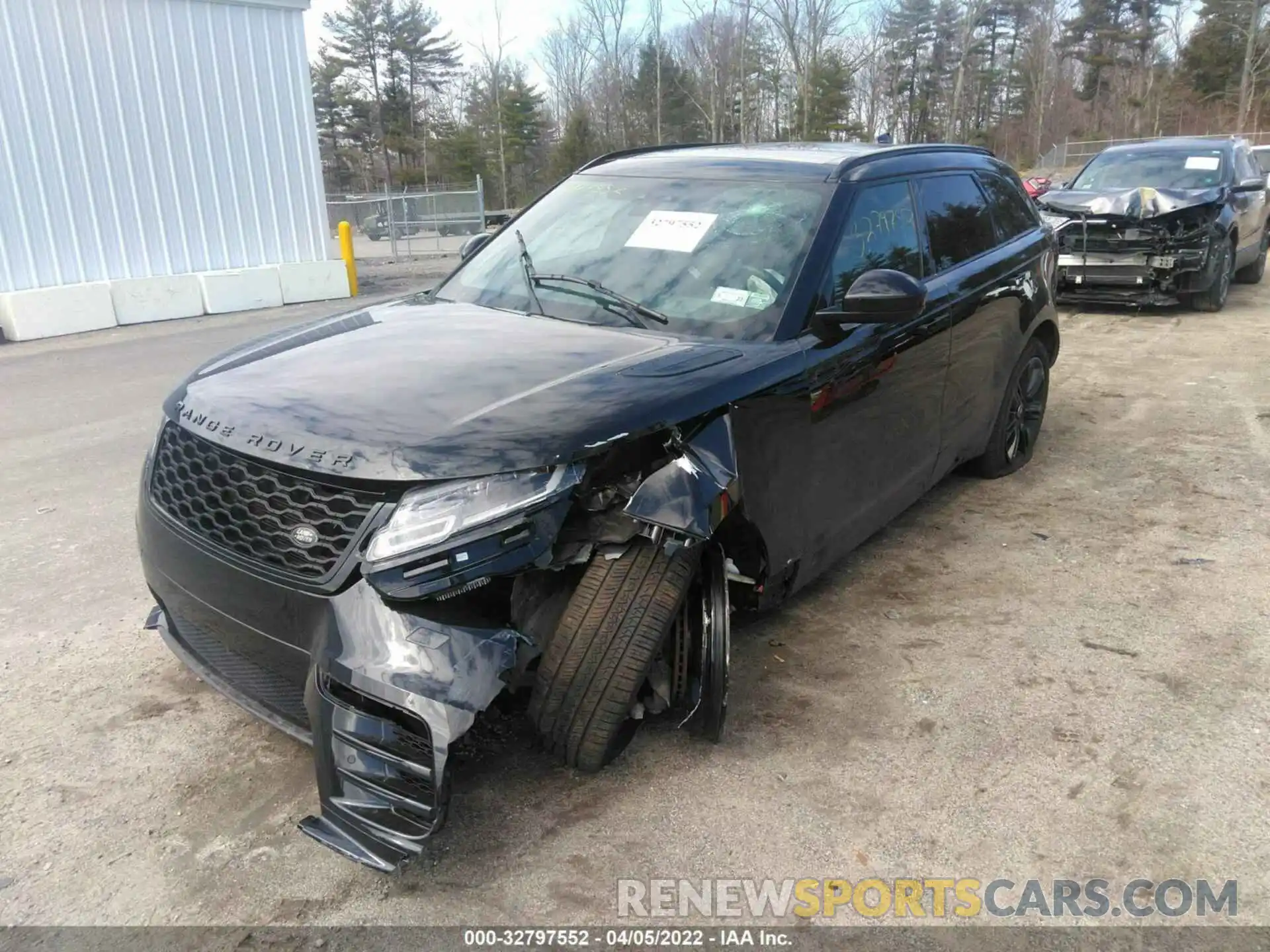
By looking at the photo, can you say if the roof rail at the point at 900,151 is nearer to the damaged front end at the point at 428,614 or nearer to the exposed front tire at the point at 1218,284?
the damaged front end at the point at 428,614

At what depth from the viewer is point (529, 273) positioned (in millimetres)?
3775

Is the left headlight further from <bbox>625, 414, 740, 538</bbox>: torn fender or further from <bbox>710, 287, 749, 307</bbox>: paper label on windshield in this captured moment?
<bbox>710, 287, 749, 307</bbox>: paper label on windshield

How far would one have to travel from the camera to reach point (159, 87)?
1259 centimetres

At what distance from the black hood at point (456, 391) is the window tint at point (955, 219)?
1584 mm

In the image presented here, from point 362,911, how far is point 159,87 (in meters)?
13.3

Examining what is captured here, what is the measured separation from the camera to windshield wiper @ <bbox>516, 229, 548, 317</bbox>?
140 inches

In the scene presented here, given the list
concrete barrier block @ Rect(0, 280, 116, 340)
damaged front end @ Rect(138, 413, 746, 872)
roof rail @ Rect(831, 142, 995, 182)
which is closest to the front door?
roof rail @ Rect(831, 142, 995, 182)

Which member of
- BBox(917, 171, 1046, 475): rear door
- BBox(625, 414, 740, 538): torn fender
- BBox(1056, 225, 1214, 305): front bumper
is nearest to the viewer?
BBox(625, 414, 740, 538): torn fender

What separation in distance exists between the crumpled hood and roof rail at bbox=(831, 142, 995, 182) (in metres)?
5.47

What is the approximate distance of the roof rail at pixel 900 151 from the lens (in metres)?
3.78

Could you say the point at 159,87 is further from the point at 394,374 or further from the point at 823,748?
the point at 823,748

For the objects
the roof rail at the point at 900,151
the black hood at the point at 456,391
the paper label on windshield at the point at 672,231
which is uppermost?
the roof rail at the point at 900,151

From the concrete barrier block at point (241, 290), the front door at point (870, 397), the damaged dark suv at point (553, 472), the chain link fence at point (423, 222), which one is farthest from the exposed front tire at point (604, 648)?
the chain link fence at point (423, 222)

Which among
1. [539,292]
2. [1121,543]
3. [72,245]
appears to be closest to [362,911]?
[539,292]
